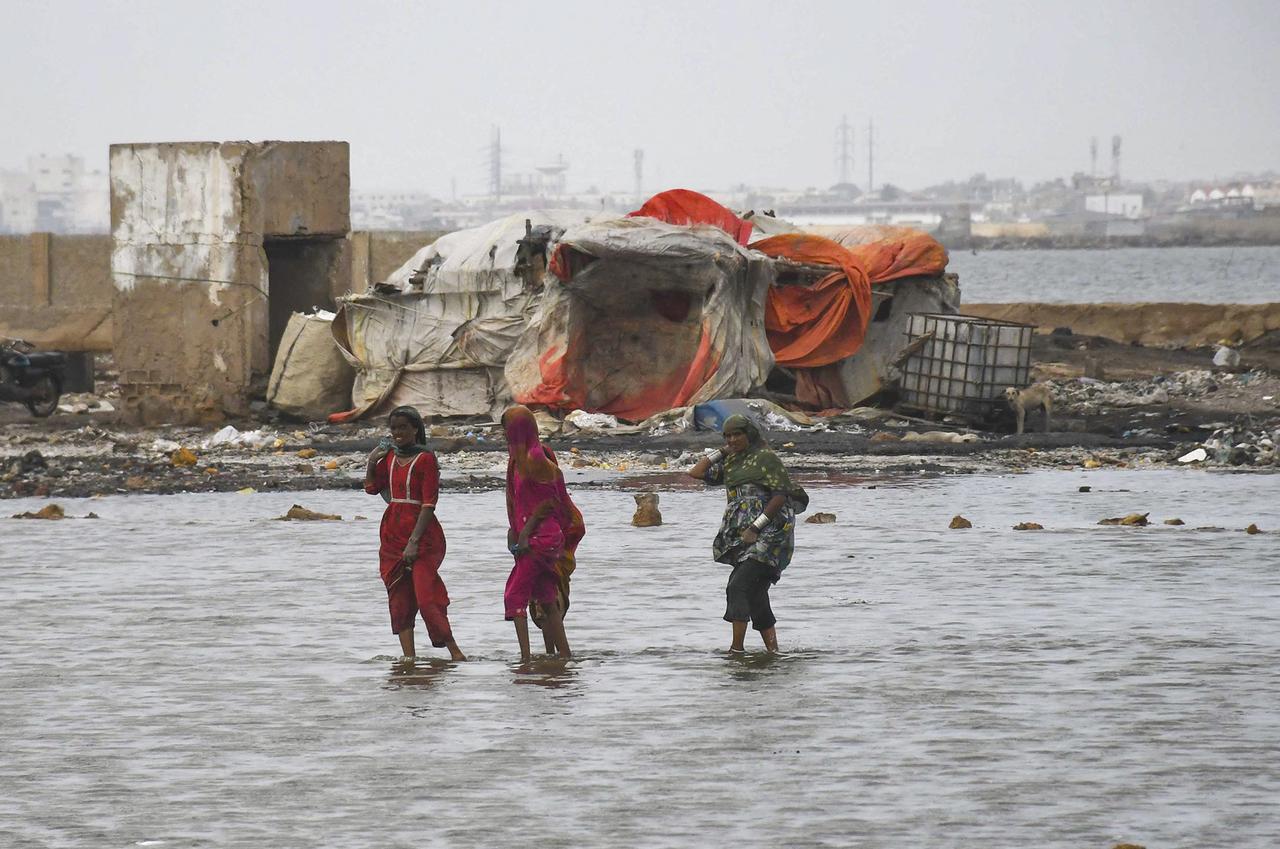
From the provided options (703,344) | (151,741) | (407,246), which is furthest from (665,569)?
(407,246)

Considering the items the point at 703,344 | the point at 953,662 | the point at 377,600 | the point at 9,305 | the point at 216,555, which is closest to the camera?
the point at 953,662

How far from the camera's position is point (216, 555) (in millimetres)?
13102

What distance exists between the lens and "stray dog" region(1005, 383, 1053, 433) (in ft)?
64.2

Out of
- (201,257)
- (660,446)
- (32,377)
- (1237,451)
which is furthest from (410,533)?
(32,377)

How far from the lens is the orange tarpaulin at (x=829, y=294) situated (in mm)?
21266

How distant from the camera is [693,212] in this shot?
22.2 meters

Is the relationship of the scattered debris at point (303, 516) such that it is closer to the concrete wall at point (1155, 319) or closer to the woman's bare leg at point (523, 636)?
the woman's bare leg at point (523, 636)

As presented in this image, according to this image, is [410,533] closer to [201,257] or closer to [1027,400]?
[1027,400]

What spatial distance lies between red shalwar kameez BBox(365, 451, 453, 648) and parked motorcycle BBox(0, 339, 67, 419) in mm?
14067

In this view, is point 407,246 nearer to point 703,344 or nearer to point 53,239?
point 53,239

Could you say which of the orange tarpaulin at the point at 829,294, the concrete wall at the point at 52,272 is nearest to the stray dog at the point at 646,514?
the orange tarpaulin at the point at 829,294

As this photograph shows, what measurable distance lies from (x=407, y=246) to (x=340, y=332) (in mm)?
8258

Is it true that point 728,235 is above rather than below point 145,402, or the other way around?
above

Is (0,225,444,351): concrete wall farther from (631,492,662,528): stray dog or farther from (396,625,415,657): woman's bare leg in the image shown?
(396,625,415,657): woman's bare leg
